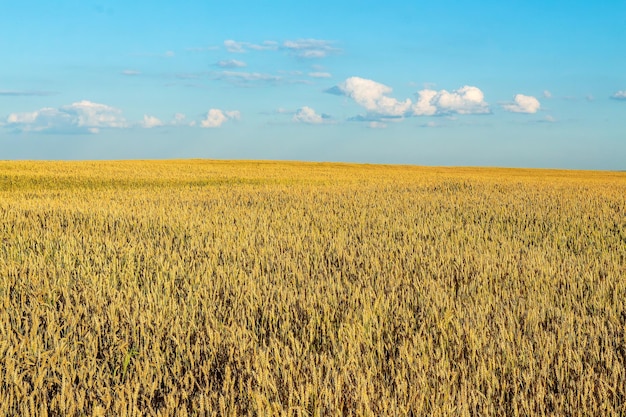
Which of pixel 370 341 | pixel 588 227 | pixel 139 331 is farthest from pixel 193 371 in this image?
pixel 588 227

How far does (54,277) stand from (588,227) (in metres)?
7.93

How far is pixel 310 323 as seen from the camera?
3.73 m

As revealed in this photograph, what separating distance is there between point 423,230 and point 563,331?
4788 mm

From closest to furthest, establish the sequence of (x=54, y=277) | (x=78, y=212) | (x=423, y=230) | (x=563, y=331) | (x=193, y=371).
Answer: (x=193, y=371), (x=563, y=331), (x=54, y=277), (x=423, y=230), (x=78, y=212)

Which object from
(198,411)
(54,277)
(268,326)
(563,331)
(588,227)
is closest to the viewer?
(198,411)

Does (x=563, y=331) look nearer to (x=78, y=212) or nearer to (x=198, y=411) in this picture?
(x=198, y=411)

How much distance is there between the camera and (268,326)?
3.93 metres

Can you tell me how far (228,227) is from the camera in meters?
8.55

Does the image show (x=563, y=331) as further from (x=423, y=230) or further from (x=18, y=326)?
(x=423, y=230)

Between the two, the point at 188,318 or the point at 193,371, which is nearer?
the point at 193,371

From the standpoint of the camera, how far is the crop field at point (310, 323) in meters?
2.72

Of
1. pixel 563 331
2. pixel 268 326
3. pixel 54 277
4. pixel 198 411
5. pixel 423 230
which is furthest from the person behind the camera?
pixel 423 230

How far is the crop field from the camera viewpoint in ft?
8.94

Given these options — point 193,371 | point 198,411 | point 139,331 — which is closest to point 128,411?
point 198,411
